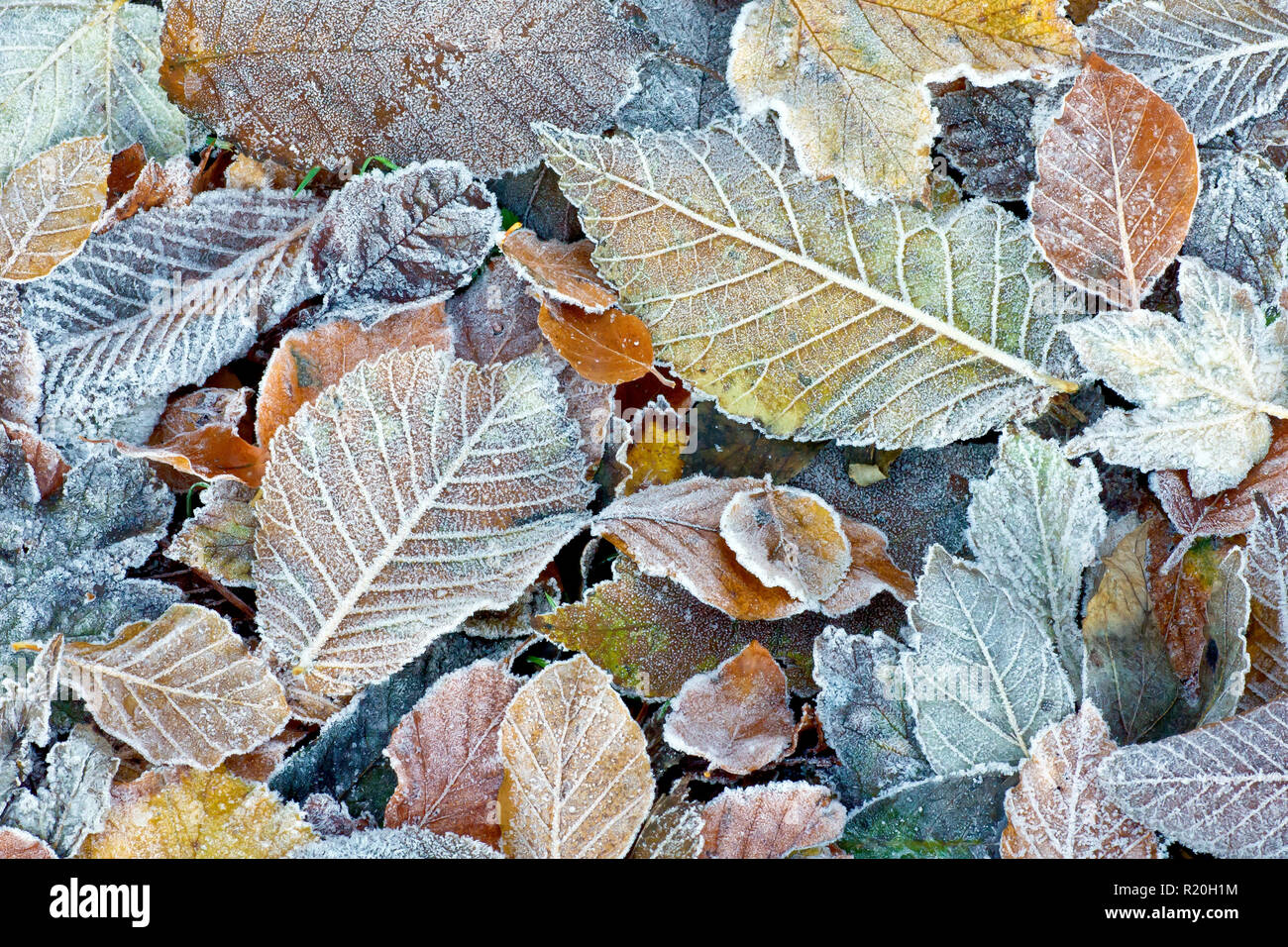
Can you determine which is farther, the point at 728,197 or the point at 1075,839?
the point at 728,197

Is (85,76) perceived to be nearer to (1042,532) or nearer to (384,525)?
(384,525)

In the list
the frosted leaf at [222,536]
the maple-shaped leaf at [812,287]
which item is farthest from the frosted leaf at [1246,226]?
the frosted leaf at [222,536]

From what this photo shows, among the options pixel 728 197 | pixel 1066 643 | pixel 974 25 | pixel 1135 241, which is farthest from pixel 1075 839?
pixel 974 25

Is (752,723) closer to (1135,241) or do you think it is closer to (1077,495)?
(1077,495)

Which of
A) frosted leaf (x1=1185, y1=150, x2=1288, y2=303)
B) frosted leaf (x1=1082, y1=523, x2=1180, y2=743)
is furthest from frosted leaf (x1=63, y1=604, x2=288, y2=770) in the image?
frosted leaf (x1=1185, y1=150, x2=1288, y2=303)

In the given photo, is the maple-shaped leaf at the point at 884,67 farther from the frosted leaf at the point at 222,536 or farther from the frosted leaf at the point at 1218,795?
the frosted leaf at the point at 222,536

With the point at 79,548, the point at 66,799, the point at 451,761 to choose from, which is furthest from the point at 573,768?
the point at 79,548

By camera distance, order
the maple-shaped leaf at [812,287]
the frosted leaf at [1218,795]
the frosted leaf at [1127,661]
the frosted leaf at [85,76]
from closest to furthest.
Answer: the frosted leaf at [1218,795], the frosted leaf at [1127,661], the maple-shaped leaf at [812,287], the frosted leaf at [85,76]
